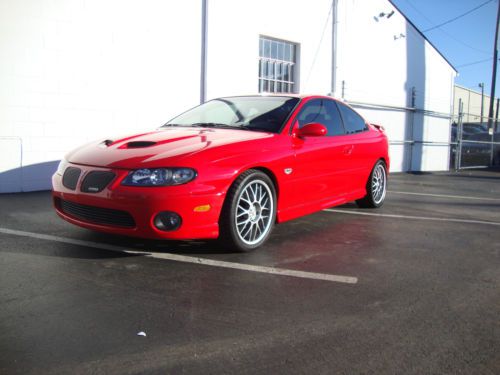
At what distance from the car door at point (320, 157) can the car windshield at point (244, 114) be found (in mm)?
191

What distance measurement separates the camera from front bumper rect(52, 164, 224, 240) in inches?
142

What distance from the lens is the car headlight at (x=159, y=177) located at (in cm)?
365

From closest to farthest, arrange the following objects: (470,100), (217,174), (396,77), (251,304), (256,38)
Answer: (251,304)
(217,174)
(256,38)
(396,77)
(470,100)

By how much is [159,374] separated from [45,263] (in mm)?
1950

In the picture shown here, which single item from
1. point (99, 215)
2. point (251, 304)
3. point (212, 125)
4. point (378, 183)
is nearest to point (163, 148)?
point (99, 215)

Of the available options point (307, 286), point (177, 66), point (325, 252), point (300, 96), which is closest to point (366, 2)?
point (177, 66)

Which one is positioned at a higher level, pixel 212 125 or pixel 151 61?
pixel 151 61

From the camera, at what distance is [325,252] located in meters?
4.33

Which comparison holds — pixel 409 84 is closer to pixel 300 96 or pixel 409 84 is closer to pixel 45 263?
pixel 300 96

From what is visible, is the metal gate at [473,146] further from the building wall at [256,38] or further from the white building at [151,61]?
the building wall at [256,38]

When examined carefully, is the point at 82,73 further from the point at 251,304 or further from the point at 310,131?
the point at 251,304

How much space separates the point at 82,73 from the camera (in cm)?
760

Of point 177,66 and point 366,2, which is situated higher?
point 366,2

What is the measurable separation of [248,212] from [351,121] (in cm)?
249
